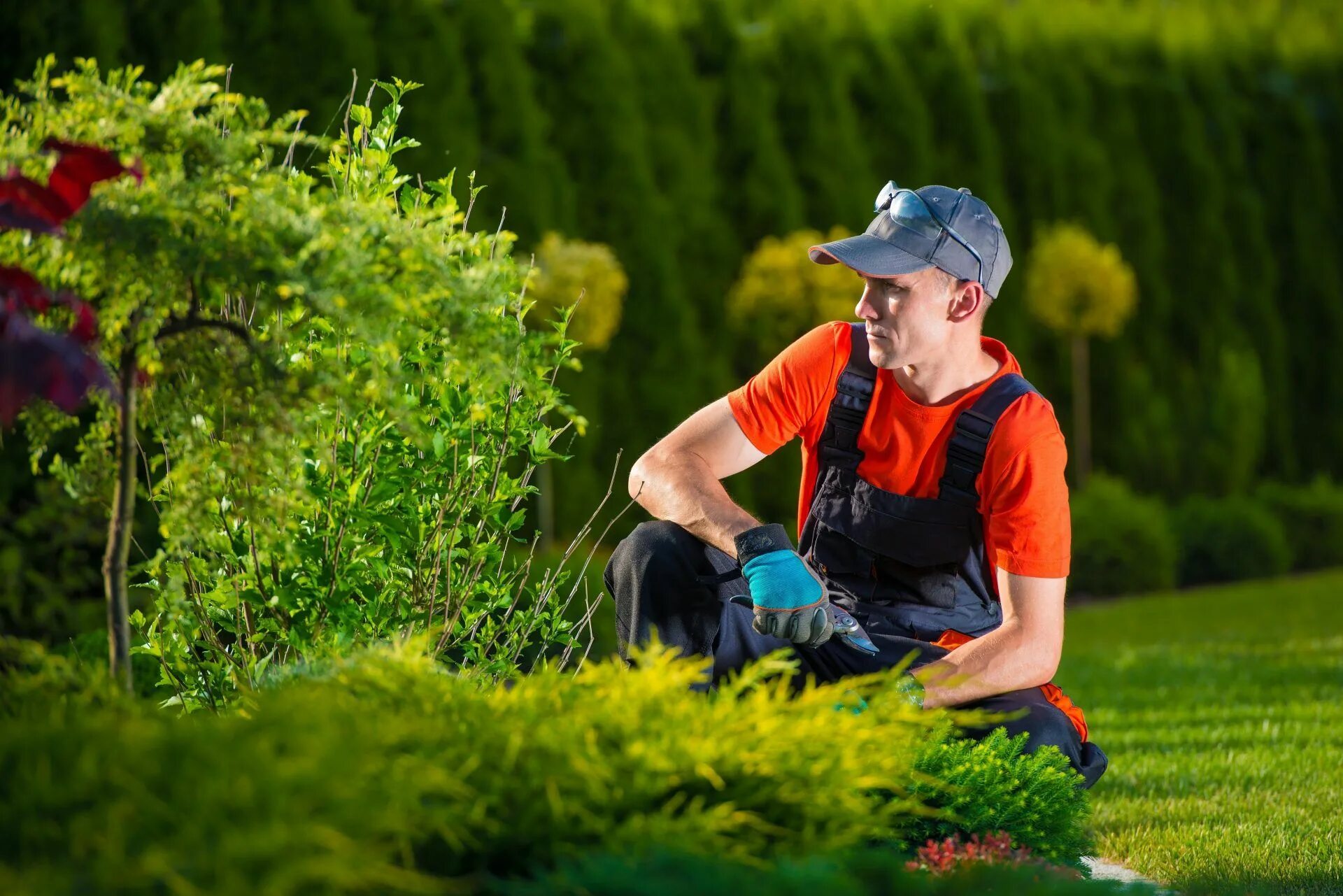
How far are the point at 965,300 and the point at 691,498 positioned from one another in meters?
0.72

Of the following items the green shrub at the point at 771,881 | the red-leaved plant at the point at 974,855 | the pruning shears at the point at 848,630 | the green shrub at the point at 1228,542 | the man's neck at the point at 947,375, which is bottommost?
the green shrub at the point at 1228,542

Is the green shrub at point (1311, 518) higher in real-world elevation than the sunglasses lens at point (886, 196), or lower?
lower

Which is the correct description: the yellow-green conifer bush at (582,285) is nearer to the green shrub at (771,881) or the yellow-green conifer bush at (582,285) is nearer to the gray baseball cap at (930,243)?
the gray baseball cap at (930,243)

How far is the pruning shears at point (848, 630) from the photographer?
2.73 m

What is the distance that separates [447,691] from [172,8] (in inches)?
223

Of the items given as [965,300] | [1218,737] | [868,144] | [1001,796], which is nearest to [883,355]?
[965,300]

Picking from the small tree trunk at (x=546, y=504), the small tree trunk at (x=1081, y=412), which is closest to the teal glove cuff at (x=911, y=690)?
the small tree trunk at (x=546, y=504)

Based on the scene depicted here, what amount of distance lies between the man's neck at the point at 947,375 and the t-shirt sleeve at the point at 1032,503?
0.21 meters

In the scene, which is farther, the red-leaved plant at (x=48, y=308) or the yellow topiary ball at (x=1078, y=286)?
the yellow topiary ball at (x=1078, y=286)

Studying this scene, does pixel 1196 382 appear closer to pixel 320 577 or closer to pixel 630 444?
pixel 630 444

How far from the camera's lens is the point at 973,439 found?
2805 mm

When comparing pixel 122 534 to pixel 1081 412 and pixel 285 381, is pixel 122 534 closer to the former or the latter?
pixel 285 381

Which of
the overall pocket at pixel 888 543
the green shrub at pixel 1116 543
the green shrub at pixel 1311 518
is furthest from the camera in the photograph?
the green shrub at pixel 1311 518

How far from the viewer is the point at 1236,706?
17.5 ft
